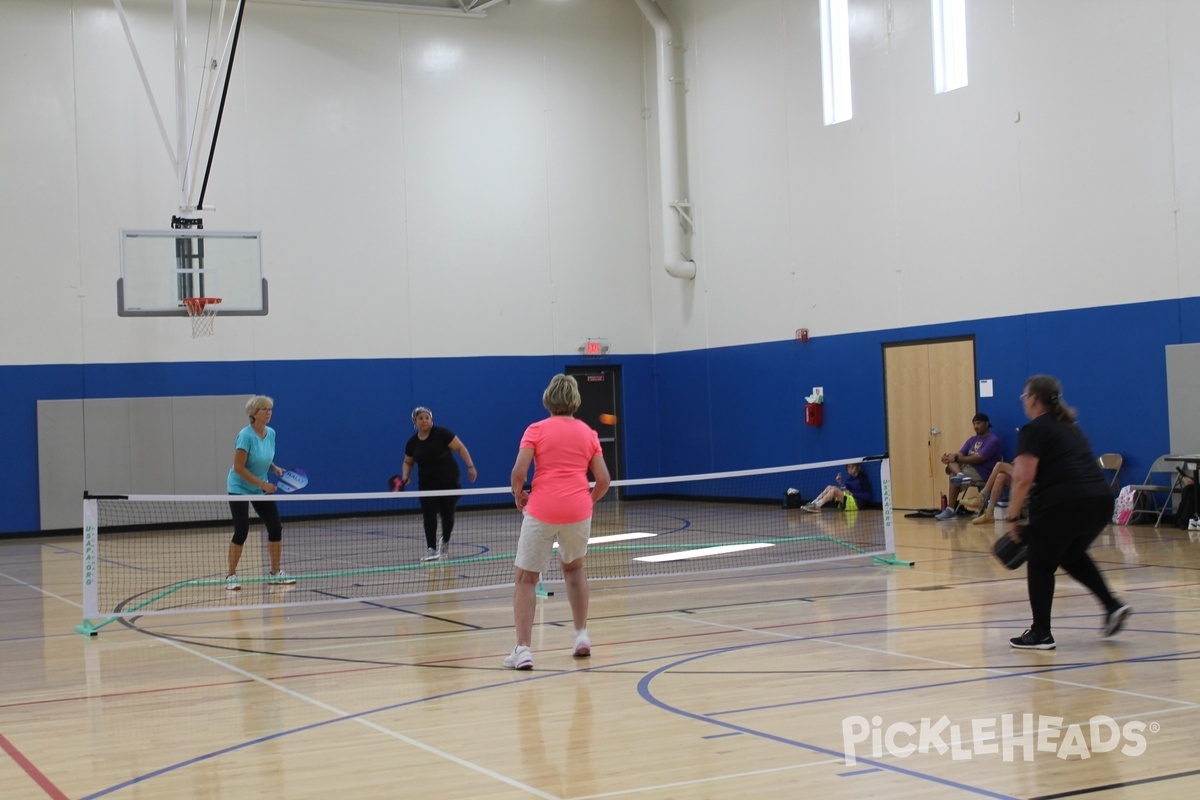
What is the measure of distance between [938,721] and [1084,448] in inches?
102

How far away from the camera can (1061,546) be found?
789 centimetres

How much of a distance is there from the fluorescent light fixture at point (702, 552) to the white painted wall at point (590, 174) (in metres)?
5.72

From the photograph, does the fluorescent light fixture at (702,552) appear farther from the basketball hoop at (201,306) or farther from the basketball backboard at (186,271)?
the basketball hoop at (201,306)

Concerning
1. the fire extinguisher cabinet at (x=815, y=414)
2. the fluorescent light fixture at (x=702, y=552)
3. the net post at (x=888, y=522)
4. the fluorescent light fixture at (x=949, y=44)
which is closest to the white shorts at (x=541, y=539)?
the net post at (x=888, y=522)

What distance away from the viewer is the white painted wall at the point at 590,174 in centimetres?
1712

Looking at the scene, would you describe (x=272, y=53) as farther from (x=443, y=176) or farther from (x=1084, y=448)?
(x=1084, y=448)

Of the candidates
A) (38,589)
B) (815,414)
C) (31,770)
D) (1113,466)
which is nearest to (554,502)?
(31,770)

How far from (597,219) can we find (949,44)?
863cm

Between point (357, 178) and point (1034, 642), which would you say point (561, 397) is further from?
point (357, 178)

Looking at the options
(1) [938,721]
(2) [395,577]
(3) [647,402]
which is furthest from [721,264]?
(1) [938,721]

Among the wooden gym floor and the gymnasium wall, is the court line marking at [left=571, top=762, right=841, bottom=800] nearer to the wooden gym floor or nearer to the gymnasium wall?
the wooden gym floor

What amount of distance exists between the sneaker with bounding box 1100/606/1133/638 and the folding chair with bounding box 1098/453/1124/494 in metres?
9.26

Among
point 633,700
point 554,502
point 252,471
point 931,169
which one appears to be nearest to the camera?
point 633,700

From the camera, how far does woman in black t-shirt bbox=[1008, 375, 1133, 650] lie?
782 cm
